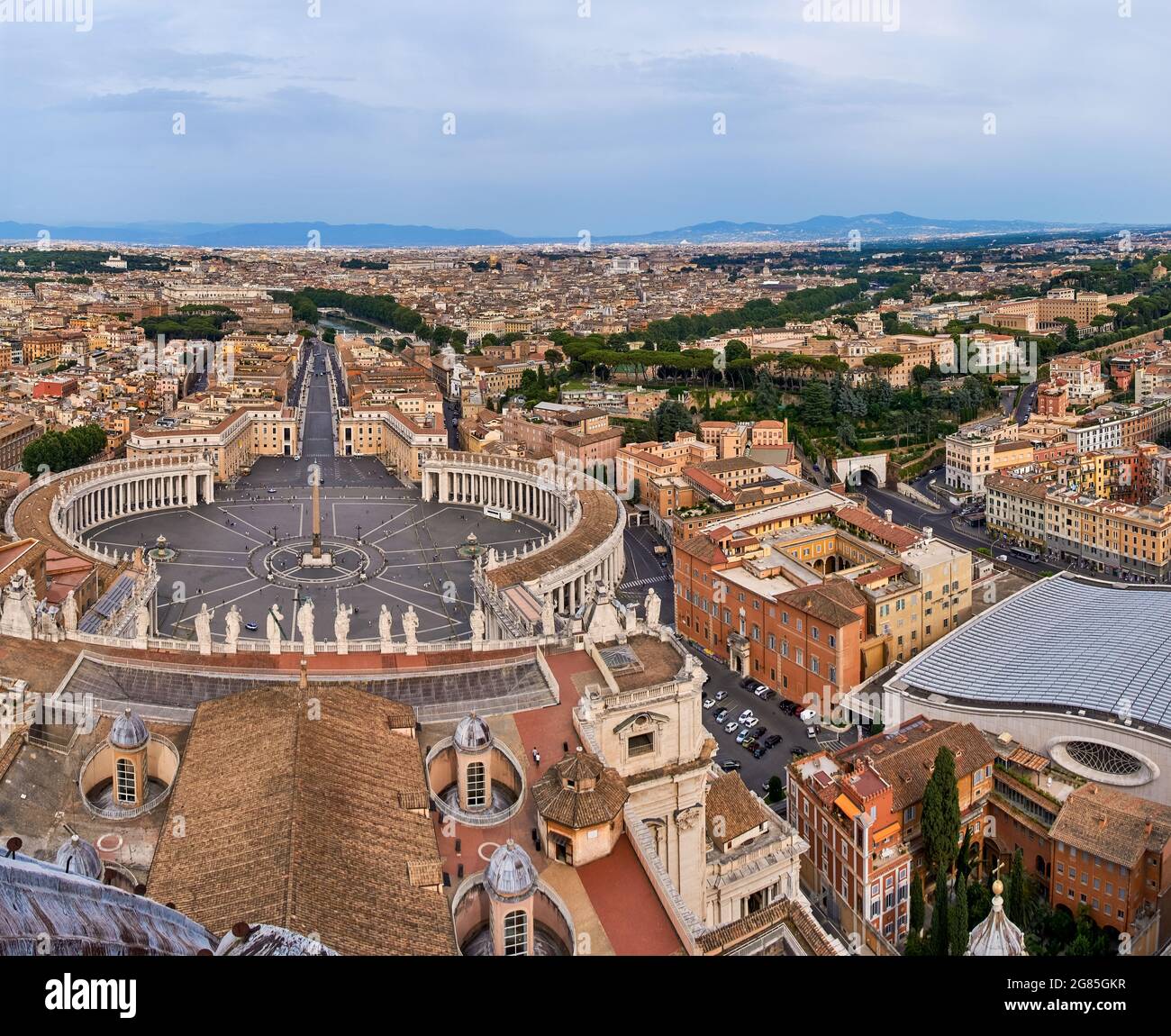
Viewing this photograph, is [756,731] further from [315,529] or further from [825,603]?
[315,529]

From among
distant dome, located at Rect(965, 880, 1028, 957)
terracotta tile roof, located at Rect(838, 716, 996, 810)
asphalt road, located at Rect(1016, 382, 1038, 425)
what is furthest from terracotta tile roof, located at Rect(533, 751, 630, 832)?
asphalt road, located at Rect(1016, 382, 1038, 425)

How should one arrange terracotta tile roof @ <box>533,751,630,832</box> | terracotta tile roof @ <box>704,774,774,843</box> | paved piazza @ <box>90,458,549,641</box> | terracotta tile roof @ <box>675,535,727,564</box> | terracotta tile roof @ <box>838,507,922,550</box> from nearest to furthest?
1. terracotta tile roof @ <box>533,751,630,832</box>
2. terracotta tile roof @ <box>704,774,774,843</box>
3. terracotta tile roof @ <box>675,535,727,564</box>
4. terracotta tile roof @ <box>838,507,922,550</box>
5. paved piazza @ <box>90,458,549,641</box>

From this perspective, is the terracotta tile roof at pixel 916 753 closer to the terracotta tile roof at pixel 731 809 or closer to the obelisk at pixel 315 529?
the terracotta tile roof at pixel 731 809

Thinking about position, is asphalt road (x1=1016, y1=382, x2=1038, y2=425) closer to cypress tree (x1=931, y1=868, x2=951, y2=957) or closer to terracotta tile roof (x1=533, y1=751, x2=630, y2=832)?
cypress tree (x1=931, y1=868, x2=951, y2=957)

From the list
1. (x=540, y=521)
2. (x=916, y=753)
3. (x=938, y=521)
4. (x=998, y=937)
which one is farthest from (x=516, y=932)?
(x=938, y=521)
